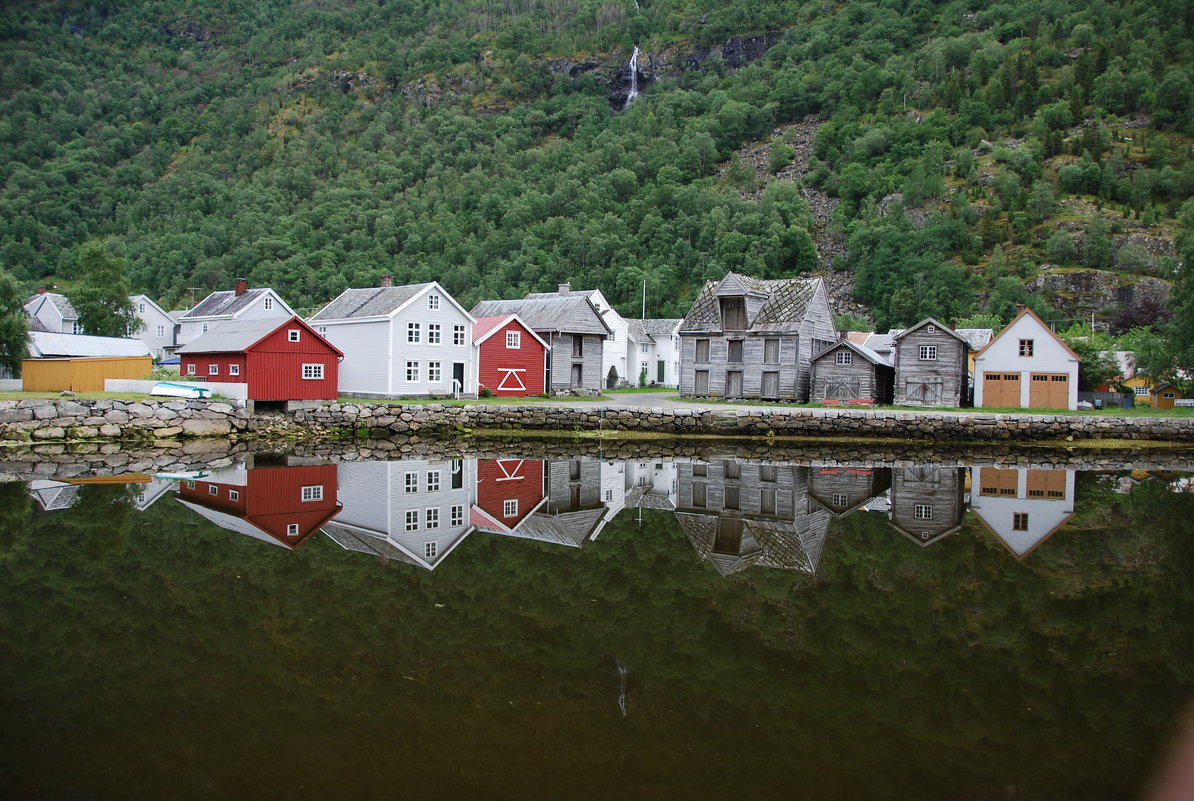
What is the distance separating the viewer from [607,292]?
94.6 meters

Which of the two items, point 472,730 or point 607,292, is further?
point 607,292

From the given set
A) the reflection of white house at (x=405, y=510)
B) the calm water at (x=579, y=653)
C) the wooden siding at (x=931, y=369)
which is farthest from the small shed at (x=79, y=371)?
the wooden siding at (x=931, y=369)

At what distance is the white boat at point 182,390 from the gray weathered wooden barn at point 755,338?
26.1 m

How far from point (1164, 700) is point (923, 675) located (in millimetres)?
2083

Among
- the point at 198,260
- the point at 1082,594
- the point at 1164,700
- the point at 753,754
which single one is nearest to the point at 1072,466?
the point at 1082,594

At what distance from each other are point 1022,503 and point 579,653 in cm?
1494

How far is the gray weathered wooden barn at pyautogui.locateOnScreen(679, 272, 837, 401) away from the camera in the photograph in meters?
44.1

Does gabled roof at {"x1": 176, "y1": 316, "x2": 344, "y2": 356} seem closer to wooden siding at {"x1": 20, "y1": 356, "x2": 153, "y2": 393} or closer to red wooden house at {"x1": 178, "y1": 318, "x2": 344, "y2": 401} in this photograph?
red wooden house at {"x1": 178, "y1": 318, "x2": 344, "y2": 401}

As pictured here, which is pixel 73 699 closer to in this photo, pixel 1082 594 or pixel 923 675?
pixel 923 675

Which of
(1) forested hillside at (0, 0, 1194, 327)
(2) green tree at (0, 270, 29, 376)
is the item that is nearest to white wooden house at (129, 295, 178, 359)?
(2) green tree at (0, 270, 29, 376)

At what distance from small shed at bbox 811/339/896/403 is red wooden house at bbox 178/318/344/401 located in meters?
25.5

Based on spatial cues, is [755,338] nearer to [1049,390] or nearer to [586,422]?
[586,422]

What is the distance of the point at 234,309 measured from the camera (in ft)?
178

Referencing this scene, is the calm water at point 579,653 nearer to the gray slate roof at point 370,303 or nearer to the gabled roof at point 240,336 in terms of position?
the gabled roof at point 240,336
